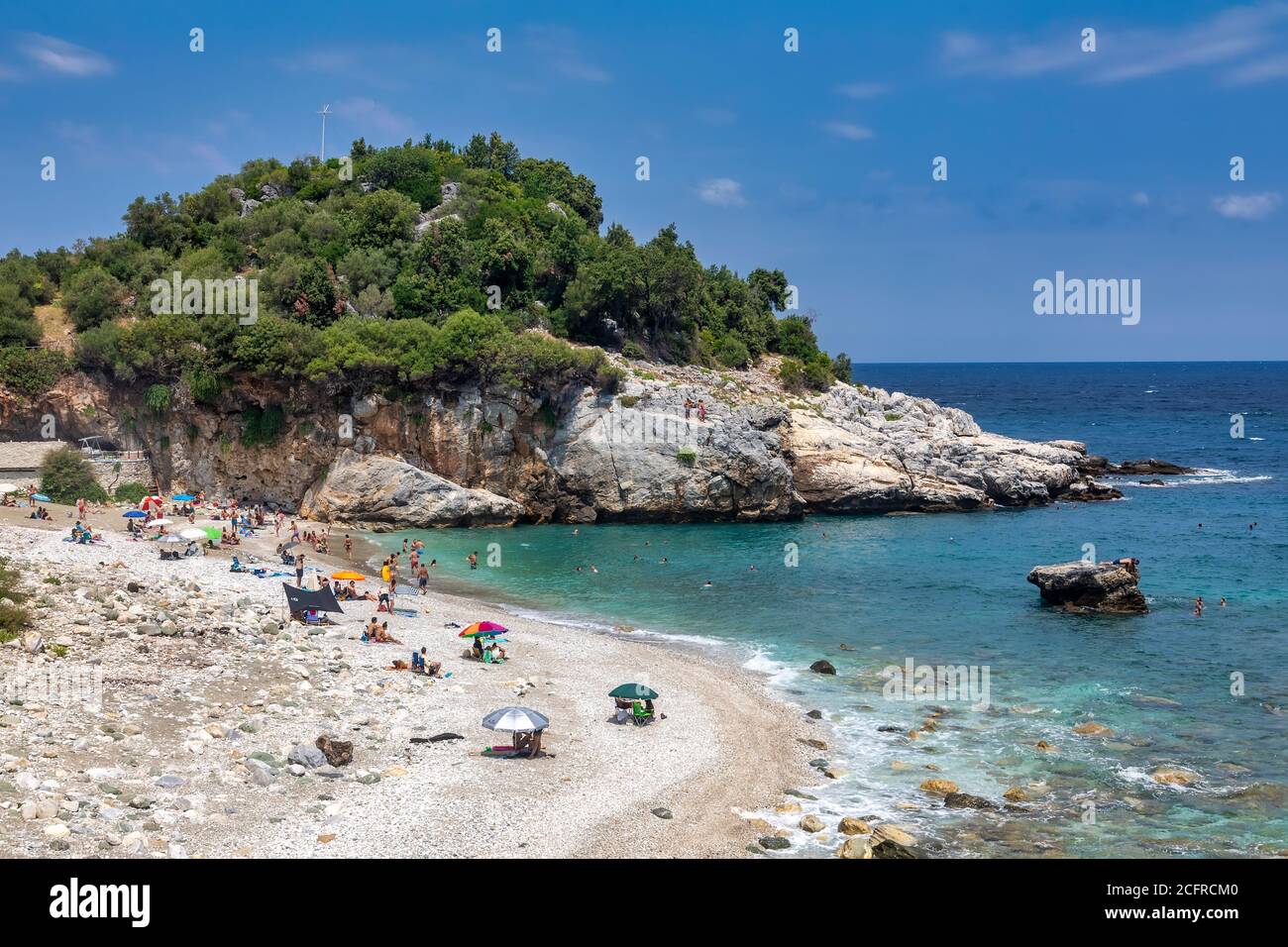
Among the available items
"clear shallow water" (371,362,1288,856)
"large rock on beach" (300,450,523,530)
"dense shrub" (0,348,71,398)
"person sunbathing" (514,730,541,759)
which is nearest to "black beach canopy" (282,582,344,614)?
"clear shallow water" (371,362,1288,856)

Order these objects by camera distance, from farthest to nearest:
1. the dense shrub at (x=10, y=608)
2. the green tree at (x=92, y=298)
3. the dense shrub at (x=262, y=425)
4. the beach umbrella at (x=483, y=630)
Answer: the green tree at (x=92, y=298) < the dense shrub at (x=262, y=425) < the beach umbrella at (x=483, y=630) < the dense shrub at (x=10, y=608)

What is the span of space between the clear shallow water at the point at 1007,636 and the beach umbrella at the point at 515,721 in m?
6.23

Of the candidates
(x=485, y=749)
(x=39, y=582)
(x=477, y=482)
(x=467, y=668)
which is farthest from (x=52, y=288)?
(x=485, y=749)

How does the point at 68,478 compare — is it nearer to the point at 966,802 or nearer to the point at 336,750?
the point at 336,750

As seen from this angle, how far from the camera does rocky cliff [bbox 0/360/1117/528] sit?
164ft

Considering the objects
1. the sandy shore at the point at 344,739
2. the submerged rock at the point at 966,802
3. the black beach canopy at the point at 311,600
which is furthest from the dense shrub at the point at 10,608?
the submerged rock at the point at 966,802

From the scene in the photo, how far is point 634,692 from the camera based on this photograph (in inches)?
914

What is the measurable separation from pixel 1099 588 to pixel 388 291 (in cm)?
4239

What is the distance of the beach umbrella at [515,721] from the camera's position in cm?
2009

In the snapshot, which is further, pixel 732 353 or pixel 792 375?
pixel 732 353

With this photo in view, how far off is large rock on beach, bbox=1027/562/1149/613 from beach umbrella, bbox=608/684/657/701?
19973 mm

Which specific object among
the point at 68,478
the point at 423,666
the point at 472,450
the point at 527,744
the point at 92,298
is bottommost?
the point at 527,744

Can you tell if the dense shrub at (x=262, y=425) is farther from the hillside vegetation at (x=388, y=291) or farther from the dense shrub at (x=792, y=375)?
the dense shrub at (x=792, y=375)

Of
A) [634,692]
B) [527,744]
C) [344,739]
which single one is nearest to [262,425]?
[344,739]
